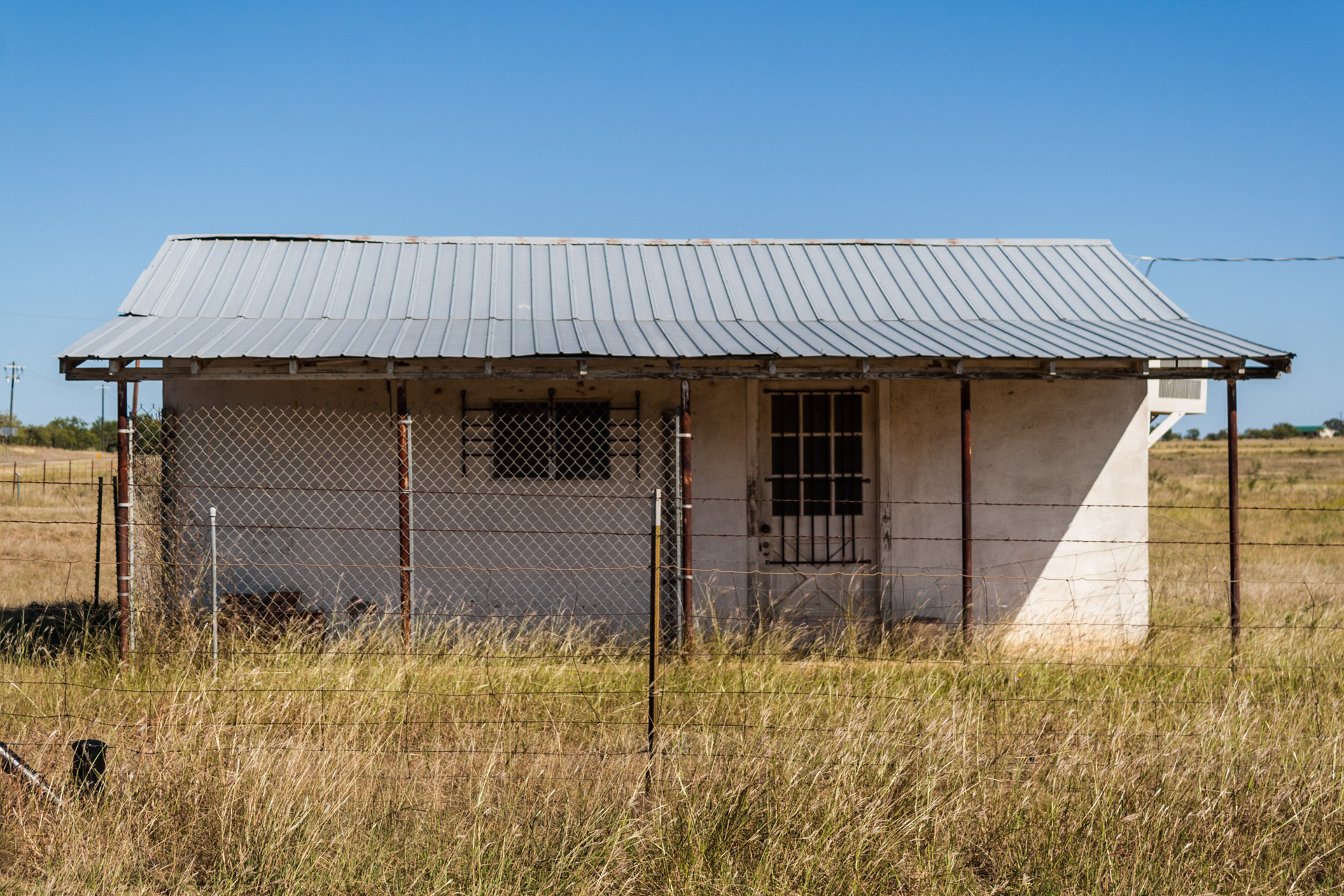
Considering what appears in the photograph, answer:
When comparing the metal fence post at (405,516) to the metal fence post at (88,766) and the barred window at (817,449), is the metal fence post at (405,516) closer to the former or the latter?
the metal fence post at (88,766)

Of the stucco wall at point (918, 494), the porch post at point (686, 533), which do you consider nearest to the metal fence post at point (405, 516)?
the stucco wall at point (918, 494)

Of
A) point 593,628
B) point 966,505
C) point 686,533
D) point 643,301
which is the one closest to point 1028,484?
point 966,505

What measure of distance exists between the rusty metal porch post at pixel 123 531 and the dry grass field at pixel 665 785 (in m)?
0.55

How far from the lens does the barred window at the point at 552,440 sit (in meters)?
8.82

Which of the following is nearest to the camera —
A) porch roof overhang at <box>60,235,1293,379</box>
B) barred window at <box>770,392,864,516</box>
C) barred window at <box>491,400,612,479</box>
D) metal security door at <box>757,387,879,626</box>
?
porch roof overhang at <box>60,235,1293,379</box>

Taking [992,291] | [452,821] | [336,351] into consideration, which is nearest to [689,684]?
[452,821]

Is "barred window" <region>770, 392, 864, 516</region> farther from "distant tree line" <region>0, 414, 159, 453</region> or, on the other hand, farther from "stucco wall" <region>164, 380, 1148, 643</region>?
"distant tree line" <region>0, 414, 159, 453</region>

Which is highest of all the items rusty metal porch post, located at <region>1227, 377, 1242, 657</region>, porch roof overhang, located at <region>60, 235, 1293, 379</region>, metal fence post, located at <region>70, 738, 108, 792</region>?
porch roof overhang, located at <region>60, 235, 1293, 379</region>

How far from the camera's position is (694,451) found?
8875 millimetres

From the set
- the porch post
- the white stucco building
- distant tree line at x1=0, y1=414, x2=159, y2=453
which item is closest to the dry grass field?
the porch post

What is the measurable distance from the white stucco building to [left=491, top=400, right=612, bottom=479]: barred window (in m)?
0.02

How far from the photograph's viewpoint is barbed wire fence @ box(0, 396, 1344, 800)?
185 inches

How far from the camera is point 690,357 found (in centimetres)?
763

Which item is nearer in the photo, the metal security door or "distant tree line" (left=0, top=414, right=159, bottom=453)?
the metal security door
